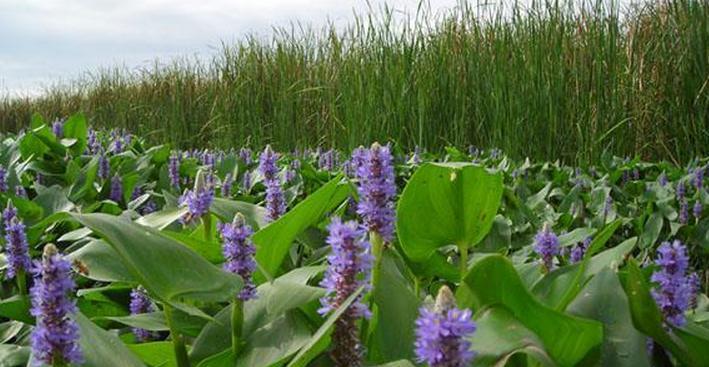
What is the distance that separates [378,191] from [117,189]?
6.80 ft

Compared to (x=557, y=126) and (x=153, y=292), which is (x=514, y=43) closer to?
(x=557, y=126)

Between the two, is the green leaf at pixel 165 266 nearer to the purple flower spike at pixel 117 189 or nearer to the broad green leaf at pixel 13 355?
the broad green leaf at pixel 13 355

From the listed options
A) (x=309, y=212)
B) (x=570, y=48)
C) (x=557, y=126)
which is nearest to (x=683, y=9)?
(x=570, y=48)

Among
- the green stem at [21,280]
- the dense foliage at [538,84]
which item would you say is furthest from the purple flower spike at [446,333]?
the dense foliage at [538,84]

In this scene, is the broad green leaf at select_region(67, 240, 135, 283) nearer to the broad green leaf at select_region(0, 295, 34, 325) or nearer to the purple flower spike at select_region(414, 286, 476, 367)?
the broad green leaf at select_region(0, 295, 34, 325)

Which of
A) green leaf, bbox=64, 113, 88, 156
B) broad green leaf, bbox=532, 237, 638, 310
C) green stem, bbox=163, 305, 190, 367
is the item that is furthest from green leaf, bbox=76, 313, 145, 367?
green leaf, bbox=64, 113, 88, 156

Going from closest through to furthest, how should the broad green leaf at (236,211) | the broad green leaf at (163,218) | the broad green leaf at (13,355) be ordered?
the broad green leaf at (13,355) < the broad green leaf at (236,211) < the broad green leaf at (163,218)

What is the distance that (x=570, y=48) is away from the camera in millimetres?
7707

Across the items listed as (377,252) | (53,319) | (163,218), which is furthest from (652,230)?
(53,319)

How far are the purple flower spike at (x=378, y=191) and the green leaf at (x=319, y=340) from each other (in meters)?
0.23

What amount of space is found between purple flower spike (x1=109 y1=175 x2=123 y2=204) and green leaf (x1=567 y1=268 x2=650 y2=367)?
220 cm

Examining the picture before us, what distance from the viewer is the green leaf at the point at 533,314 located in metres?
1.01

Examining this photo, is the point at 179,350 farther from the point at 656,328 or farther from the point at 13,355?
the point at 656,328

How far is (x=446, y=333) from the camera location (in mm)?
743
